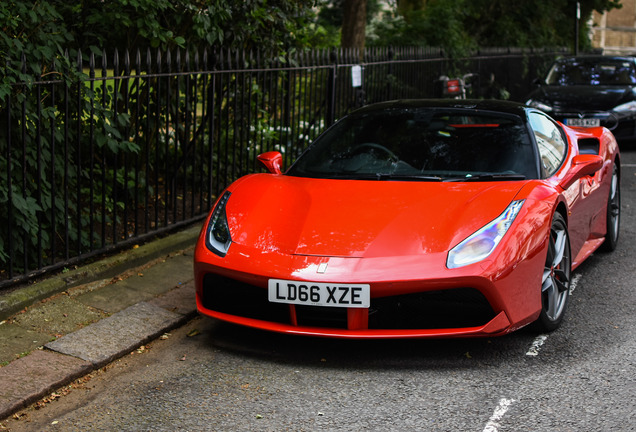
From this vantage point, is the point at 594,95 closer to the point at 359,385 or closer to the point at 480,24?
the point at 480,24

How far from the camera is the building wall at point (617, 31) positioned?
47.8 meters

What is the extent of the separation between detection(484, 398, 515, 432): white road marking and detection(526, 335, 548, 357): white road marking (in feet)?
2.32

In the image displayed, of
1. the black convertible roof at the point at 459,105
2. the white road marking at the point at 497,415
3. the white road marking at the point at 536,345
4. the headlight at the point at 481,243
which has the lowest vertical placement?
the white road marking at the point at 536,345

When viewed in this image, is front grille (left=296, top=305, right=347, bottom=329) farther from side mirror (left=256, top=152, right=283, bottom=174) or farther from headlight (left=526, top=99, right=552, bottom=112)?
headlight (left=526, top=99, right=552, bottom=112)

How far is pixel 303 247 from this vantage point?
15.0 ft

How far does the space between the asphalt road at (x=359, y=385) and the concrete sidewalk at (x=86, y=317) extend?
0.34ft

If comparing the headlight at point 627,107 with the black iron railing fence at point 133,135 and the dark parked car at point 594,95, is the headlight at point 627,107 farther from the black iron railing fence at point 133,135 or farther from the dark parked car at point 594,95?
the black iron railing fence at point 133,135

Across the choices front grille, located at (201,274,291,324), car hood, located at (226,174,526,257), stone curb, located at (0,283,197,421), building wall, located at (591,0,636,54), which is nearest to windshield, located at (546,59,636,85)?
car hood, located at (226,174,526,257)

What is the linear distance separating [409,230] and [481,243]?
0.40 meters

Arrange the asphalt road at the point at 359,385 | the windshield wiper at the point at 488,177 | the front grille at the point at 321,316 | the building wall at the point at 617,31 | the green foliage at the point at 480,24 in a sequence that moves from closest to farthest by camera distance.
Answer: the asphalt road at the point at 359,385, the front grille at the point at 321,316, the windshield wiper at the point at 488,177, the green foliage at the point at 480,24, the building wall at the point at 617,31

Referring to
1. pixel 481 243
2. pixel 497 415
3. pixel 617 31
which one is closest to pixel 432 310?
pixel 481 243

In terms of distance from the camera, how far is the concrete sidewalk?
170 inches

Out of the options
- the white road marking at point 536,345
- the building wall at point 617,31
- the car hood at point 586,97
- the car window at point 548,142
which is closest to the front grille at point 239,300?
the white road marking at point 536,345

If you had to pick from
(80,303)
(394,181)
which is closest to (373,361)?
(394,181)
